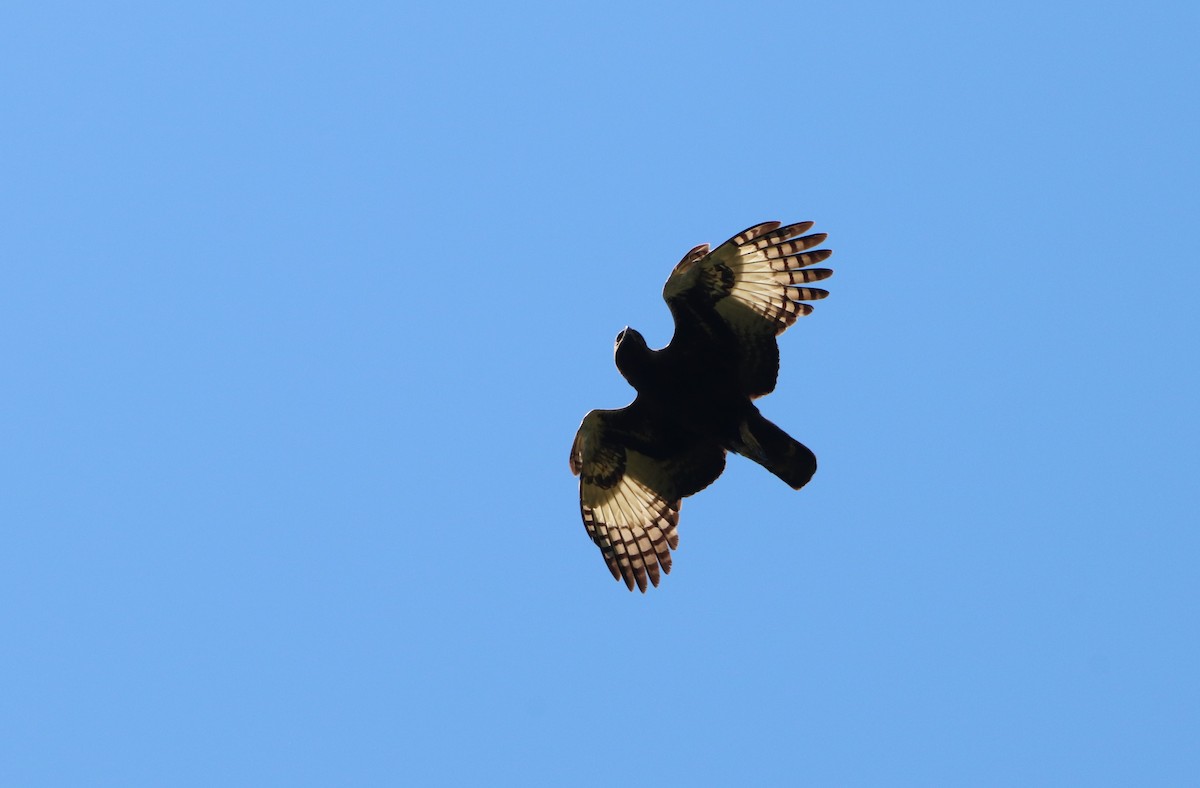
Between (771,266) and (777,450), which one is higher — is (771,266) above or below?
above

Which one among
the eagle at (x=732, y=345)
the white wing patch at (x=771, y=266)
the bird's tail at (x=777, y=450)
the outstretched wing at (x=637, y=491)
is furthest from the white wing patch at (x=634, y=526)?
the white wing patch at (x=771, y=266)

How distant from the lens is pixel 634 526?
14.2 meters

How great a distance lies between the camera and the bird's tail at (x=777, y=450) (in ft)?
42.5

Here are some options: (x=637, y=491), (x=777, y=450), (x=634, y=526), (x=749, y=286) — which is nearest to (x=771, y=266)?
(x=749, y=286)

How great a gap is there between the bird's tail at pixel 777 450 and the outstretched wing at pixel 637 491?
2.84 feet

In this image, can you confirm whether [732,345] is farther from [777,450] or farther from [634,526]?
[634,526]

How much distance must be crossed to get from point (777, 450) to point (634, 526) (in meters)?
1.82

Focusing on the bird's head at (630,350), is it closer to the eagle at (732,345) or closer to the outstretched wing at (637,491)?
the eagle at (732,345)

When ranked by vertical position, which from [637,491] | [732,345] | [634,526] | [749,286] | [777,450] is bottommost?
[777,450]

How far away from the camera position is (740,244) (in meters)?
13.0

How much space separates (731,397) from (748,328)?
0.61 meters

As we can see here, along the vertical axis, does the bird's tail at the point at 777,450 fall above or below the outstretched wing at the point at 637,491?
below

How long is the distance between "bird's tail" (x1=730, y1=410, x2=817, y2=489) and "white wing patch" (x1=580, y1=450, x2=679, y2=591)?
4.33 feet

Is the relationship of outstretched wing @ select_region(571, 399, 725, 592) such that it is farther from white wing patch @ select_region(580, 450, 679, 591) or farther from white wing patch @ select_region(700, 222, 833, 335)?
white wing patch @ select_region(700, 222, 833, 335)
